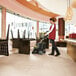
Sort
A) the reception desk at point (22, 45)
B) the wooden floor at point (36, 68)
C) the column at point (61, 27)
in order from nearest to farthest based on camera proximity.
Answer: the wooden floor at point (36, 68) < the reception desk at point (22, 45) < the column at point (61, 27)

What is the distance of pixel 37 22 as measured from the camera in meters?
11.1

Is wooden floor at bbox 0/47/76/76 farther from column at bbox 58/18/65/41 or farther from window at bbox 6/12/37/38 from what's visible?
column at bbox 58/18/65/41

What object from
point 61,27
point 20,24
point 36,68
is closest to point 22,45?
point 36,68

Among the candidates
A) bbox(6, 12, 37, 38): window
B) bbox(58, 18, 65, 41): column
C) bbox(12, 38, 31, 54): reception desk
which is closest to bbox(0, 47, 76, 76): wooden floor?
bbox(12, 38, 31, 54): reception desk

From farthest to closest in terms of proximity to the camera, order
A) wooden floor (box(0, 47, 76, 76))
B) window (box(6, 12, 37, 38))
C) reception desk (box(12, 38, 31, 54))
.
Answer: window (box(6, 12, 37, 38)), reception desk (box(12, 38, 31, 54)), wooden floor (box(0, 47, 76, 76))

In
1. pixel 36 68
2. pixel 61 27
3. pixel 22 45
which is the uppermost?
pixel 61 27

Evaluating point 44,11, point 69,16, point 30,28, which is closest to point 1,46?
point 69,16

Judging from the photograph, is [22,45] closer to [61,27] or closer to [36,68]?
[36,68]

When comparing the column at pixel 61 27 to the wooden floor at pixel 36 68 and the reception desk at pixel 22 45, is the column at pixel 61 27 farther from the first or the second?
the wooden floor at pixel 36 68

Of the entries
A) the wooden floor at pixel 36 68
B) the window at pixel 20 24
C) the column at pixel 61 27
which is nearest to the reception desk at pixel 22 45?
the window at pixel 20 24

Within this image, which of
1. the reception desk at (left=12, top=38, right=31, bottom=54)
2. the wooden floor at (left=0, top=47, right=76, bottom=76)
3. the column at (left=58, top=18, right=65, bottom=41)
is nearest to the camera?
the wooden floor at (left=0, top=47, right=76, bottom=76)

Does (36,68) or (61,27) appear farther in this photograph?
(61,27)

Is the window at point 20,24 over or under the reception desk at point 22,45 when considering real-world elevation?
over

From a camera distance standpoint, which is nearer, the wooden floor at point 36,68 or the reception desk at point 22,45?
the wooden floor at point 36,68
